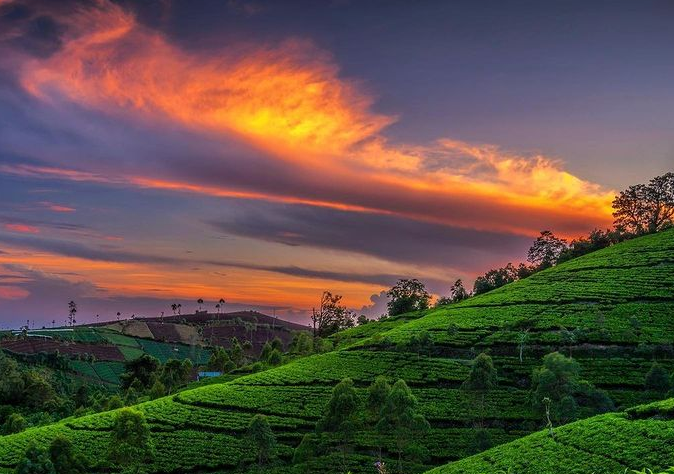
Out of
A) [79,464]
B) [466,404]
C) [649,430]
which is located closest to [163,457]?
[79,464]

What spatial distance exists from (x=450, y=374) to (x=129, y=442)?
122 ft

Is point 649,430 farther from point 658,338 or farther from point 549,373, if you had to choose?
point 658,338

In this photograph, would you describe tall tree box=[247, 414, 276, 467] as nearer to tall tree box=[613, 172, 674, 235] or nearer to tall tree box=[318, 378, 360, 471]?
tall tree box=[318, 378, 360, 471]

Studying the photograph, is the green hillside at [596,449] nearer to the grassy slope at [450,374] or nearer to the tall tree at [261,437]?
the grassy slope at [450,374]

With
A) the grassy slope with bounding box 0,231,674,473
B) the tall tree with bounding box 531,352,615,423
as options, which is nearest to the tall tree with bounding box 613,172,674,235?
the grassy slope with bounding box 0,231,674,473

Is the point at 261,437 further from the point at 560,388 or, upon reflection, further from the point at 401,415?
the point at 560,388

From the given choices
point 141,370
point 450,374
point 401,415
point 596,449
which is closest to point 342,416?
point 401,415

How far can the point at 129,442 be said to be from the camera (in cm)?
5403

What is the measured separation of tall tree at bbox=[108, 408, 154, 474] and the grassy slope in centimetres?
236

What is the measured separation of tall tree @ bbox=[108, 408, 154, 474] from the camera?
176 feet

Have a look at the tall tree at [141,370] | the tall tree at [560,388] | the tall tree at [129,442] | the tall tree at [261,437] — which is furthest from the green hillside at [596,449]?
the tall tree at [141,370]

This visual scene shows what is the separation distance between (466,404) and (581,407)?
12.2 meters

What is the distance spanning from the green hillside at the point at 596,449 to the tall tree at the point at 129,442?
2786 centimetres

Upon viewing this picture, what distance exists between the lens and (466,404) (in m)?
63.4
